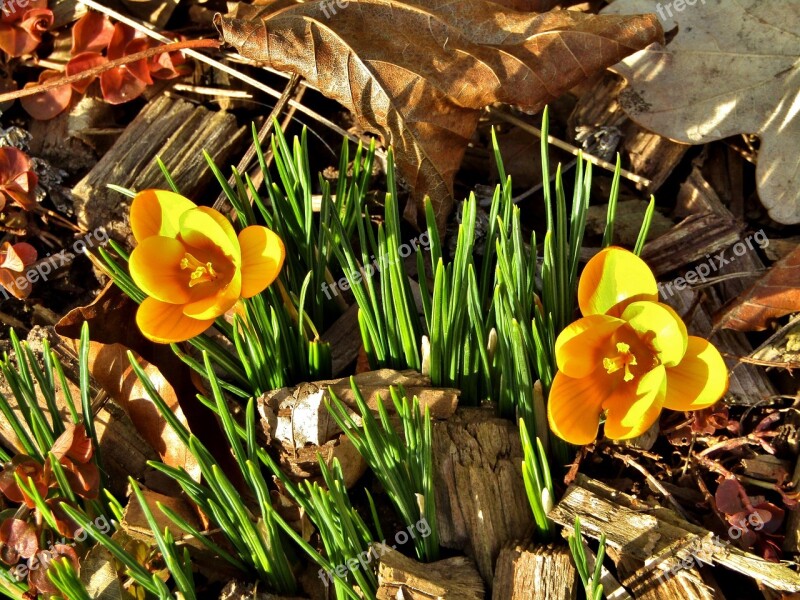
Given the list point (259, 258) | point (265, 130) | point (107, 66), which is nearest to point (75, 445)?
point (259, 258)

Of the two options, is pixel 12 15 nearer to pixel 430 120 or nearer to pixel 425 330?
pixel 430 120

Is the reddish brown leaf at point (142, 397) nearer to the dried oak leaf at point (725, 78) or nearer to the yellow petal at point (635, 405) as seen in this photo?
the yellow petal at point (635, 405)

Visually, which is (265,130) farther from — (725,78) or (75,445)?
(725,78)

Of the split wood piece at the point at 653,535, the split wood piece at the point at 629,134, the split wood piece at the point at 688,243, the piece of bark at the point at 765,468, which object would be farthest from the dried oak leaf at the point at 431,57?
the piece of bark at the point at 765,468

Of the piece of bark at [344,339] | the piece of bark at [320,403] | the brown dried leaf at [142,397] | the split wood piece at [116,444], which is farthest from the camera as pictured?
the piece of bark at [344,339]

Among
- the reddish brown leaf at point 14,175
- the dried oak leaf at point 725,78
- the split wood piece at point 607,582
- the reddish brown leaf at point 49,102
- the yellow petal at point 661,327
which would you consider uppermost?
the dried oak leaf at point 725,78

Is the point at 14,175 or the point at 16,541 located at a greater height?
the point at 14,175
